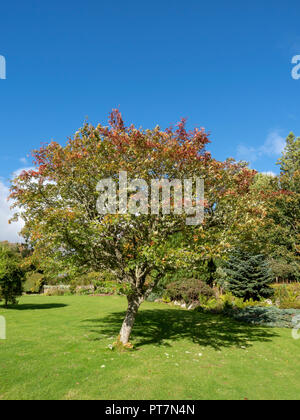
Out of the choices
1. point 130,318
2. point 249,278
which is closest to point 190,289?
point 249,278

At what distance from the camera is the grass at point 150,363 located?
6.66 meters

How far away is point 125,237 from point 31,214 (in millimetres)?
4025

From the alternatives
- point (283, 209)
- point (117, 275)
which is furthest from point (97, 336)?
point (283, 209)

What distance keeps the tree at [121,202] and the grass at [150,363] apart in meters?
2.00

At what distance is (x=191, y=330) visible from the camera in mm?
14492

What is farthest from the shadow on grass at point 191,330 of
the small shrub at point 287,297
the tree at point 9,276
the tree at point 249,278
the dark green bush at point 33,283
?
the dark green bush at point 33,283

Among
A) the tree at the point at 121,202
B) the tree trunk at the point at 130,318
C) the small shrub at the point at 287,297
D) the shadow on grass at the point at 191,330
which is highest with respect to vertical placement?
the tree at the point at 121,202

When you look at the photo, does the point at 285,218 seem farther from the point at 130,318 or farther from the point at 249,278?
the point at 130,318

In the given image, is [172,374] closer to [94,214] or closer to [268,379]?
[268,379]

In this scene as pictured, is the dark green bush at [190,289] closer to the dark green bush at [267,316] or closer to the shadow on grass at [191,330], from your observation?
the dark green bush at [267,316]

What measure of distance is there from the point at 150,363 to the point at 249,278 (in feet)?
57.4

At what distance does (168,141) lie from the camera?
10.6m

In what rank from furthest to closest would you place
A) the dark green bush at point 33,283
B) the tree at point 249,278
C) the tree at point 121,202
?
1. the dark green bush at point 33,283
2. the tree at point 249,278
3. the tree at point 121,202

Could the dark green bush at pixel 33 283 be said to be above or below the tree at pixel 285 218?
below
